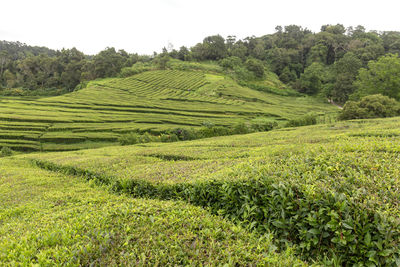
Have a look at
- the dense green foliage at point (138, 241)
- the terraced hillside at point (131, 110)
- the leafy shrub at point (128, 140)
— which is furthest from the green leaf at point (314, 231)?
the terraced hillside at point (131, 110)

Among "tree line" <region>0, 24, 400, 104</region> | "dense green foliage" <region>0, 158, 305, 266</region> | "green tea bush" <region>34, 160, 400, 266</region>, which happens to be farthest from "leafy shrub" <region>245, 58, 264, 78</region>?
"dense green foliage" <region>0, 158, 305, 266</region>

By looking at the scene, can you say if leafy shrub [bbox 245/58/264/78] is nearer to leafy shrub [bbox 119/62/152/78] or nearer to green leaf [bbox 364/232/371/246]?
leafy shrub [bbox 119/62/152/78]

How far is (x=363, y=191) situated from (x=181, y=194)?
386 cm

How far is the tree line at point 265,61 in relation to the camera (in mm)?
68287

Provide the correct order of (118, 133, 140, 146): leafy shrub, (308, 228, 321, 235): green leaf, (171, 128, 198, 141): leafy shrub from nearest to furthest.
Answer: (308, 228, 321, 235): green leaf < (118, 133, 140, 146): leafy shrub < (171, 128, 198, 141): leafy shrub

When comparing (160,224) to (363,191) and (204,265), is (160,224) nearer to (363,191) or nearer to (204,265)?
(204,265)

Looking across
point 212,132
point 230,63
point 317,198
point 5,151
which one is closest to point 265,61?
point 230,63

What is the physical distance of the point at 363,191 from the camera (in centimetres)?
354

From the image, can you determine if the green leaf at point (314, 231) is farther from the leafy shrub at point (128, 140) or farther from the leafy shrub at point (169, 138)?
the leafy shrub at point (169, 138)

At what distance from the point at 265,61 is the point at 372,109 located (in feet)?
233

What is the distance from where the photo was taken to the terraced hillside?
27625 millimetres

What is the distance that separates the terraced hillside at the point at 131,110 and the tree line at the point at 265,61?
9.62 metres

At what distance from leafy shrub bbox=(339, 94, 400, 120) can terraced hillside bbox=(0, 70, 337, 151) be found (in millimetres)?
15405

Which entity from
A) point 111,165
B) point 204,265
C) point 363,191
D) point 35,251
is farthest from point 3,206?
point 363,191
